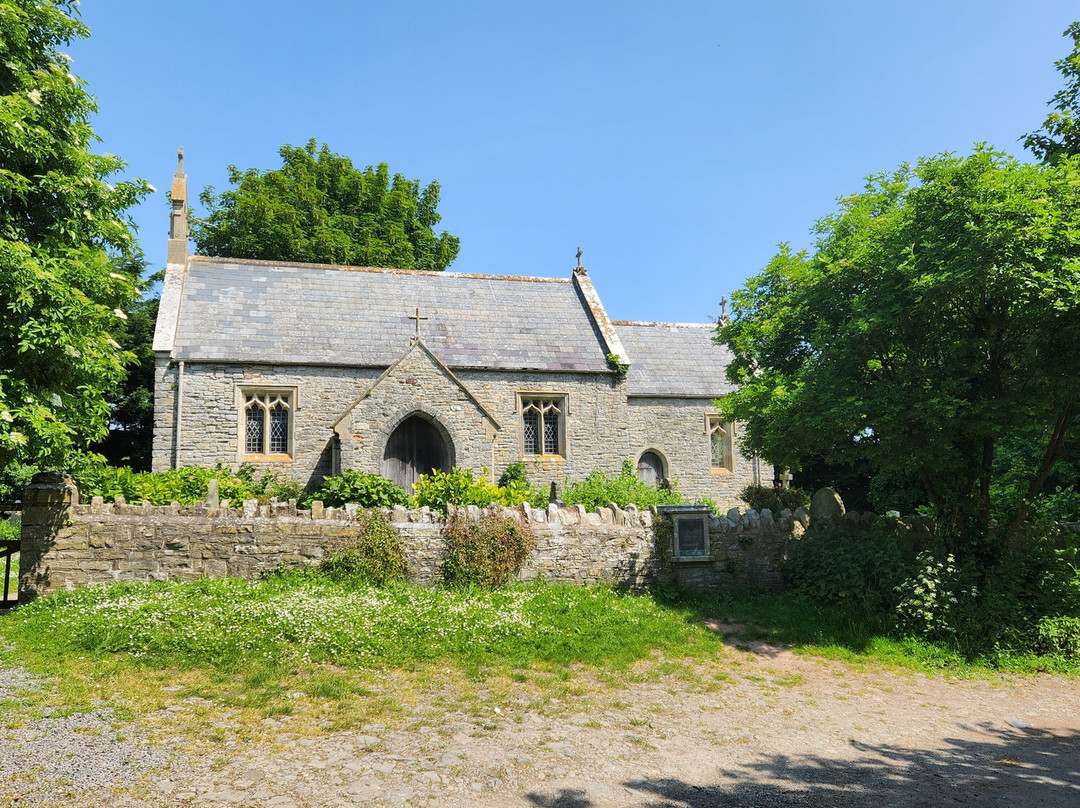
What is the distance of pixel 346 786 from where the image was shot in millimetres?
5316

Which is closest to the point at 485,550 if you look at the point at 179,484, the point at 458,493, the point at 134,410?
the point at 458,493

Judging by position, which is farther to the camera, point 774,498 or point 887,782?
Answer: point 774,498

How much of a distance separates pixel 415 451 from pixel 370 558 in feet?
27.1

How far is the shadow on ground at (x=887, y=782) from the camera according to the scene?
5477 millimetres

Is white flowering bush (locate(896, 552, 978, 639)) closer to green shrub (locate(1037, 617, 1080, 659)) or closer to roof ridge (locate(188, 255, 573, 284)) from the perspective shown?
green shrub (locate(1037, 617, 1080, 659))

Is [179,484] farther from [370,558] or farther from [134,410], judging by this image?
[134,410]

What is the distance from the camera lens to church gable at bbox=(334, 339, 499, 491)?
1748 centimetres

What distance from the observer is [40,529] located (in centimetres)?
1024

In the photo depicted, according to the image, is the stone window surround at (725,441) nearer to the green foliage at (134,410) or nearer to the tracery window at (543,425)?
the tracery window at (543,425)

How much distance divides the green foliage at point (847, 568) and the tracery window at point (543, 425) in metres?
10.5

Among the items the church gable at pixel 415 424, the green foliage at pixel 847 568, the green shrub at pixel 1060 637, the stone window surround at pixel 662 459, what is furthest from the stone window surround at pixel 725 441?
the green shrub at pixel 1060 637

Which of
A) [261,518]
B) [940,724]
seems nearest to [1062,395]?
[940,724]

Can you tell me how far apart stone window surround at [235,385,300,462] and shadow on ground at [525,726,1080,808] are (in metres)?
15.6

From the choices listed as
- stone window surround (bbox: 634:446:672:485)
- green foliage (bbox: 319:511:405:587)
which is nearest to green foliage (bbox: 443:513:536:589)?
green foliage (bbox: 319:511:405:587)
